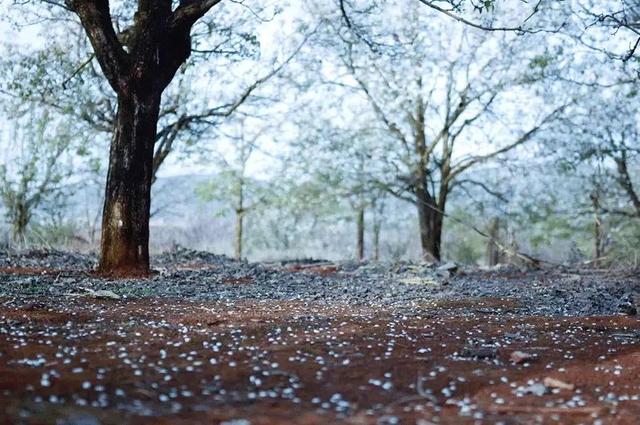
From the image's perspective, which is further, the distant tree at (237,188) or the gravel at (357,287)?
the distant tree at (237,188)

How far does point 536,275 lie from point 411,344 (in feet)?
22.6

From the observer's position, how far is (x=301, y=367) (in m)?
3.00

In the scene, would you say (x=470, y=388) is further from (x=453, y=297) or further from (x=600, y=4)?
(x=600, y=4)

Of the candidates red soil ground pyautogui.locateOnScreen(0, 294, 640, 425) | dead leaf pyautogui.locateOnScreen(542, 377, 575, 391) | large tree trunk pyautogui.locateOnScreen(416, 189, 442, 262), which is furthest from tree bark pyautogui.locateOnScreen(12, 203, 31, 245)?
dead leaf pyautogui.locateOnScreen(542, 377, 575, 391)

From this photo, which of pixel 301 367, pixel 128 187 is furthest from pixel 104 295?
pixel 301 367

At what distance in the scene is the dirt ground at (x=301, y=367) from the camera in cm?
233

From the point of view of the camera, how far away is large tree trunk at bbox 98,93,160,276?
6.59 meters

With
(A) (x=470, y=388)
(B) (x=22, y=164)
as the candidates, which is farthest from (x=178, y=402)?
(B) (x=22, y=164)

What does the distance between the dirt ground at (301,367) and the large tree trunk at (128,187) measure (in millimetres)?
1980

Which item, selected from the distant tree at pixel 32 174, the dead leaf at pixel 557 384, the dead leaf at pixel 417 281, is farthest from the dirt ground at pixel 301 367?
the distant tree at pixel 32 174

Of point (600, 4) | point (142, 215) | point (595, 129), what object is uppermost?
point (600, 4)

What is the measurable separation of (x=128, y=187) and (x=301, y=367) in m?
4.25

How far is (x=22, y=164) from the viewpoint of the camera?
13.8m

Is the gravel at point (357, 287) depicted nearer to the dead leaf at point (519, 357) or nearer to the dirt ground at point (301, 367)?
the dirt ground at point (301, 367)
